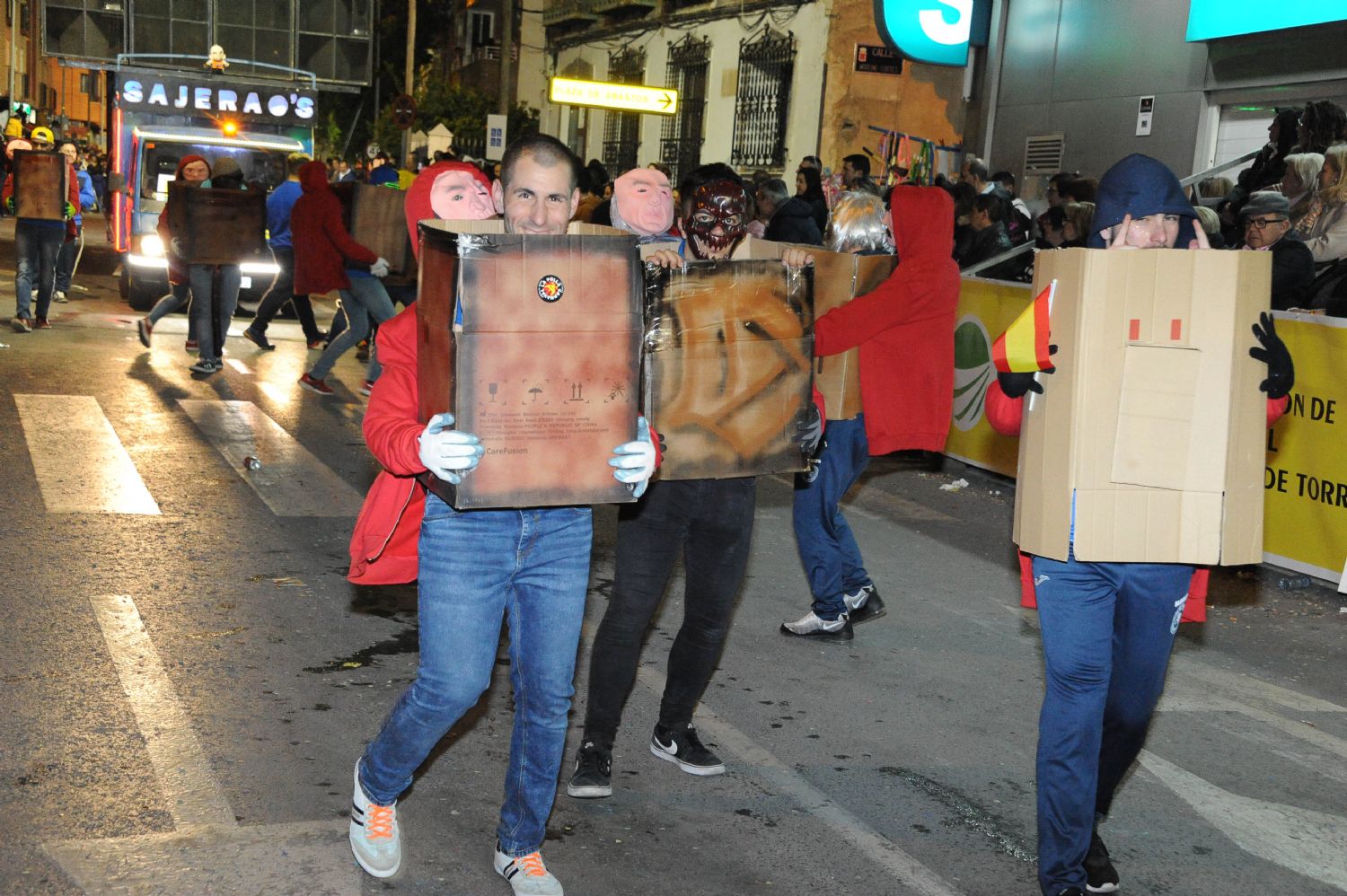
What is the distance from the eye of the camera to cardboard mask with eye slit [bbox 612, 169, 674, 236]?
4418 mm

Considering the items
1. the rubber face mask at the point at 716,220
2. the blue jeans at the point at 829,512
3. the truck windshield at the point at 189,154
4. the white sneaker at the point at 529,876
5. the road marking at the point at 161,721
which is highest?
the truck windshield at the point at 189,154

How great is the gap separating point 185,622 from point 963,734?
3111mm

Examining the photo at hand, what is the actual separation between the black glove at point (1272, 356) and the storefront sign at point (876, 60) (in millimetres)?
16095

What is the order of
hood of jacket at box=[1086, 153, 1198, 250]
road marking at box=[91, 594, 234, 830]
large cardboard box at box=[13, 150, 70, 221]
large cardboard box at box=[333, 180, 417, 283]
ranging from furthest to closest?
large cardboard box at box=[13, 150, 70, 221], large cardboard box at box=[333, 180, 417, 283], road marking at box=[91, 594, 234, 830], hood of jacket at box=[1086, 153, 1198, 250]

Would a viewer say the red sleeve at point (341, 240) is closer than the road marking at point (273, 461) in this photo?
No

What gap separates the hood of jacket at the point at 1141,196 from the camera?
148 inches

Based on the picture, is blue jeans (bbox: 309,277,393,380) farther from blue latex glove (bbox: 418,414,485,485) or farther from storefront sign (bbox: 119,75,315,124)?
blue latex glove (bbox: 418,414,485,485)

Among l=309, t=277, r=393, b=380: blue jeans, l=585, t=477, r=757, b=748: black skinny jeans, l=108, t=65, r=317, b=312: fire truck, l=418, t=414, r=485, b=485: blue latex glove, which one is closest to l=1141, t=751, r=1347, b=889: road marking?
l=585, t=477, r=757, b=748: black skinny jeans

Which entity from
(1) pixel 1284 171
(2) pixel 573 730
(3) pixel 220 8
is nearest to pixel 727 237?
(2) pixel 573 730

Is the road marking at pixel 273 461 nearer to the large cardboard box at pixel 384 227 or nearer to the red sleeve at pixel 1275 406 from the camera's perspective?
the large cardboard box at pixel 384 227

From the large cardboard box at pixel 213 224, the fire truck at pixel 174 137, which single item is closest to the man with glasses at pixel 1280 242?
the large cardboard box at pixel 213 224

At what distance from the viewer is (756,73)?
997 inches

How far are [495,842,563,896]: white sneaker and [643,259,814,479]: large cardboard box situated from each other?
111 cm

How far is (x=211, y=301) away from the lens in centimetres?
1230
